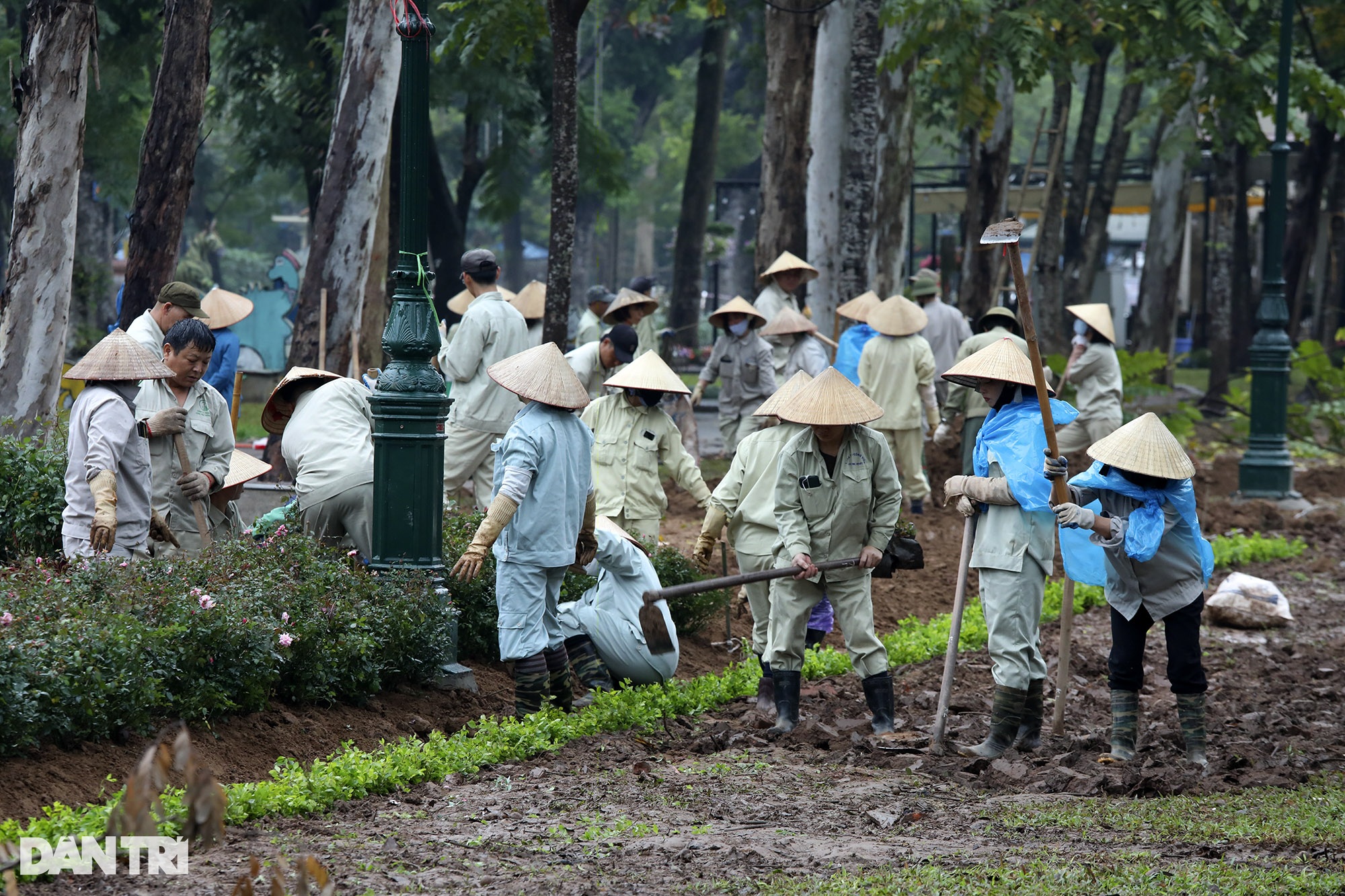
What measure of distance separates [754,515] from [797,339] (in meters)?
5.36

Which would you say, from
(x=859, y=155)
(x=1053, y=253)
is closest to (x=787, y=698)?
(x=859, y=155)

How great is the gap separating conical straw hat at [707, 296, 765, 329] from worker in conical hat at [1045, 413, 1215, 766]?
597 cm

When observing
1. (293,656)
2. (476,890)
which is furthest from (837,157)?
(476,890)

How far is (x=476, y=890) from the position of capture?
4.60m

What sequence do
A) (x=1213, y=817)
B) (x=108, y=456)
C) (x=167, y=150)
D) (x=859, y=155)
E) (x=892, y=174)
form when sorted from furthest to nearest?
(x=892, y=174) < (x=859, y=155) < (x=167, y=150) < (x=108, y=456) < (x=1213, y=817)

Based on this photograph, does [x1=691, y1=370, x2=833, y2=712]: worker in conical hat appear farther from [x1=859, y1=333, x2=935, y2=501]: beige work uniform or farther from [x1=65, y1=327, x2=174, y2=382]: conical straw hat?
[x1=859, y1=333, x2=935, y2=501]: beige work uniform

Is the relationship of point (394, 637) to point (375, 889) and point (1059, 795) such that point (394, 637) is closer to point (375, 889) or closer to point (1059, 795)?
point (375, 889)

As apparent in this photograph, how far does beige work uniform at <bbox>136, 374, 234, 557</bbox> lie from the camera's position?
7.56m

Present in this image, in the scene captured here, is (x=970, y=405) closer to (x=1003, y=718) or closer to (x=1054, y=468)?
(x=1003, y=718)

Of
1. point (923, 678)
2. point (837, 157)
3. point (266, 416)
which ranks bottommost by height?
point (923, 678)

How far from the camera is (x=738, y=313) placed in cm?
1277

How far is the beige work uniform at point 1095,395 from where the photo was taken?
1262cm

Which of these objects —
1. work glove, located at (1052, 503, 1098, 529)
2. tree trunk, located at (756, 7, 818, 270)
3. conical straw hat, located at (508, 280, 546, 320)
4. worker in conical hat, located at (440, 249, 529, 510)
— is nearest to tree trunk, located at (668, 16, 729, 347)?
tree trunk, located at (756, 7, 818, 270)

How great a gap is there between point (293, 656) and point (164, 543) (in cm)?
169
